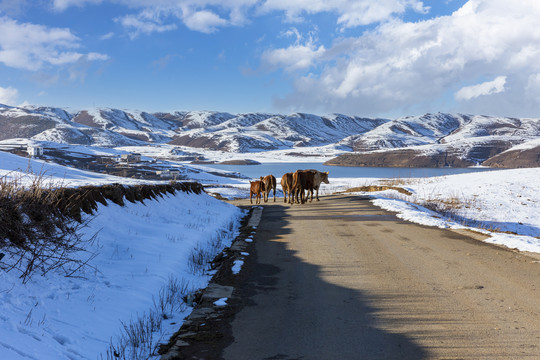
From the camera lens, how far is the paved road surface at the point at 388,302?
4383 millimetres

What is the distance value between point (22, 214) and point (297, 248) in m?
6.29

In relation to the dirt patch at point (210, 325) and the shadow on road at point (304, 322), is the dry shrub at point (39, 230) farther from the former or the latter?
the shadow on road at point (304, 322)

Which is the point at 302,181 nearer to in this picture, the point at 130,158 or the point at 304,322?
the point at 304,322

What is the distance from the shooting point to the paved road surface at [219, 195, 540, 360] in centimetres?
438

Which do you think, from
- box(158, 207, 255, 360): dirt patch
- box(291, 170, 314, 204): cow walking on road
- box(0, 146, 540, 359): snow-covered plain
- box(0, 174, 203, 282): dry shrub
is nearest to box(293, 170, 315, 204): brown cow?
box(291, 170, 314, 204): cow walking on road

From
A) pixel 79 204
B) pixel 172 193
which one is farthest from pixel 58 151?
pixel 79 204

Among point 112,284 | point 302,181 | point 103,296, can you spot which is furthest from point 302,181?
point 103,296

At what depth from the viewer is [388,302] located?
229 inches

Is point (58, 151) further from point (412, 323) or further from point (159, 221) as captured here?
point (412, 323)

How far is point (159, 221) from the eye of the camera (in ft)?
39.5

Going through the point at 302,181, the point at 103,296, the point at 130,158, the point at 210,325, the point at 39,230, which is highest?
the point at 130,158

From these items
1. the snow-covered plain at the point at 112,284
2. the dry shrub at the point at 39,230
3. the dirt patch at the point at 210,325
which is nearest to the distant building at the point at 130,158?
the snow-covered plain at the point at 112,284

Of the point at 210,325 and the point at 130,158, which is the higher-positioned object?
the point at 130,158

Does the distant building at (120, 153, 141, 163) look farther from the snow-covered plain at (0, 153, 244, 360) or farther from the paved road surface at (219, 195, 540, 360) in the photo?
the paved road surface at (219, 195, 540, 360)
